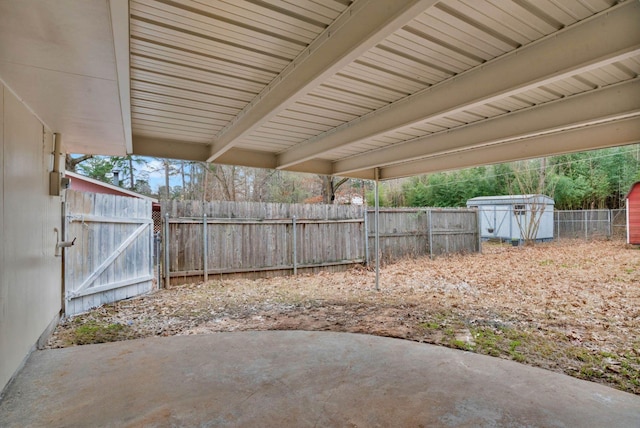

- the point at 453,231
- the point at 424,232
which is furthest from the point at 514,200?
the point at 424,232

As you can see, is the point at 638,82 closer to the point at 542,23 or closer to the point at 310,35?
the point at 542,23

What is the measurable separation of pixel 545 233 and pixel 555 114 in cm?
1339

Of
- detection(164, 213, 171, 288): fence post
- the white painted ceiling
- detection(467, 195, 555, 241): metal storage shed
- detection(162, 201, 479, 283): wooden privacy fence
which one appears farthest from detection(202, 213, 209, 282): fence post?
detection(467, 195, 555, 241): metal storage shed

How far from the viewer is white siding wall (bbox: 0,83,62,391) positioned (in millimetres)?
2139

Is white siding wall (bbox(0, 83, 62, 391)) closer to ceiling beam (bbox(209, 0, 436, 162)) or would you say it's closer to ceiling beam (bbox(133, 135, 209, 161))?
ceiling beam (bbox(133, 135, 209, 161))

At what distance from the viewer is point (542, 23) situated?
2096 mm

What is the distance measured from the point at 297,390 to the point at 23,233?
234 cm

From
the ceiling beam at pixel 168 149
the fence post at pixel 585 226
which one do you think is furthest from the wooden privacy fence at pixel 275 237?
the fence post at pixel 585 226

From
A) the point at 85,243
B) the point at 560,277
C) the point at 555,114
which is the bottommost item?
the point at 560,277

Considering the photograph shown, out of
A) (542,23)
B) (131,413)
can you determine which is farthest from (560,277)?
(131,413)

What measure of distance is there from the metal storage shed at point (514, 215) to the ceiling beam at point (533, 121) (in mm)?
9524

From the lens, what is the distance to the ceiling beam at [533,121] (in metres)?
2.88

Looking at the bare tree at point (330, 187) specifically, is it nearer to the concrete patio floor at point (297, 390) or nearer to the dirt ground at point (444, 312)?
the dirt ground at point (444, 312)

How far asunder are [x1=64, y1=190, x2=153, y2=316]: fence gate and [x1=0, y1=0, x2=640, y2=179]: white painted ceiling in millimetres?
884
